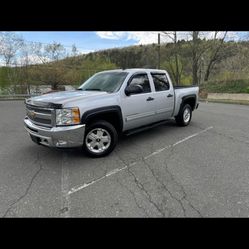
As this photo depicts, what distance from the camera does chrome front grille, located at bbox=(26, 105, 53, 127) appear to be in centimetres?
426

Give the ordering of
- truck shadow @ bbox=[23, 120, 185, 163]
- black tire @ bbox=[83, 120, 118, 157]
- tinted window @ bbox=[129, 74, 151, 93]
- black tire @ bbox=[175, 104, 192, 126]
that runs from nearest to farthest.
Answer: black tire @ bbox=[83, 120, 118, 157]
truck shadow @ bbox=[23, 120, 185, 163]
tinted window @ bbox=[129, 74, 151, 93]
black tire @ bbox=[175, 104, 192, 126]

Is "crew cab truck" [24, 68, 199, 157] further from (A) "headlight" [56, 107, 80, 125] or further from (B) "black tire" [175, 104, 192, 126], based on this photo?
(B) "black tire" [175, 104, 192, 126]

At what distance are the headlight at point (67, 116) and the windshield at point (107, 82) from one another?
120 centimetres

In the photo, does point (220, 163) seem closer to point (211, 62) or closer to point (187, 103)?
point (187, 103)

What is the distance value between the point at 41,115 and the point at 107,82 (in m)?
1.86

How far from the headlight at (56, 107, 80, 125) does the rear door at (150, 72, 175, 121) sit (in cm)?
248

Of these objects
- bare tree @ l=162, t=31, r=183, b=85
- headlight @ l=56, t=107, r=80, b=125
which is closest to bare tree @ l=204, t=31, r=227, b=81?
bare tree @ l=162, t=31, r=183, b=85

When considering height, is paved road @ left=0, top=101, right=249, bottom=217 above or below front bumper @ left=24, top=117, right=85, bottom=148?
below

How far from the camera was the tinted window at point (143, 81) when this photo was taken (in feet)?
18.1

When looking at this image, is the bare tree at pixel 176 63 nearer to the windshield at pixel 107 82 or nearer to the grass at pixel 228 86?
the grass at pixel 228 86

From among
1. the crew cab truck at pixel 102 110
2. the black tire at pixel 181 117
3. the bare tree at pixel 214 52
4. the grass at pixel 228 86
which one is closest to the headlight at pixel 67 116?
the crew cab truck at pixel 102 110

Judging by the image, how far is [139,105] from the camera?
211 inches
